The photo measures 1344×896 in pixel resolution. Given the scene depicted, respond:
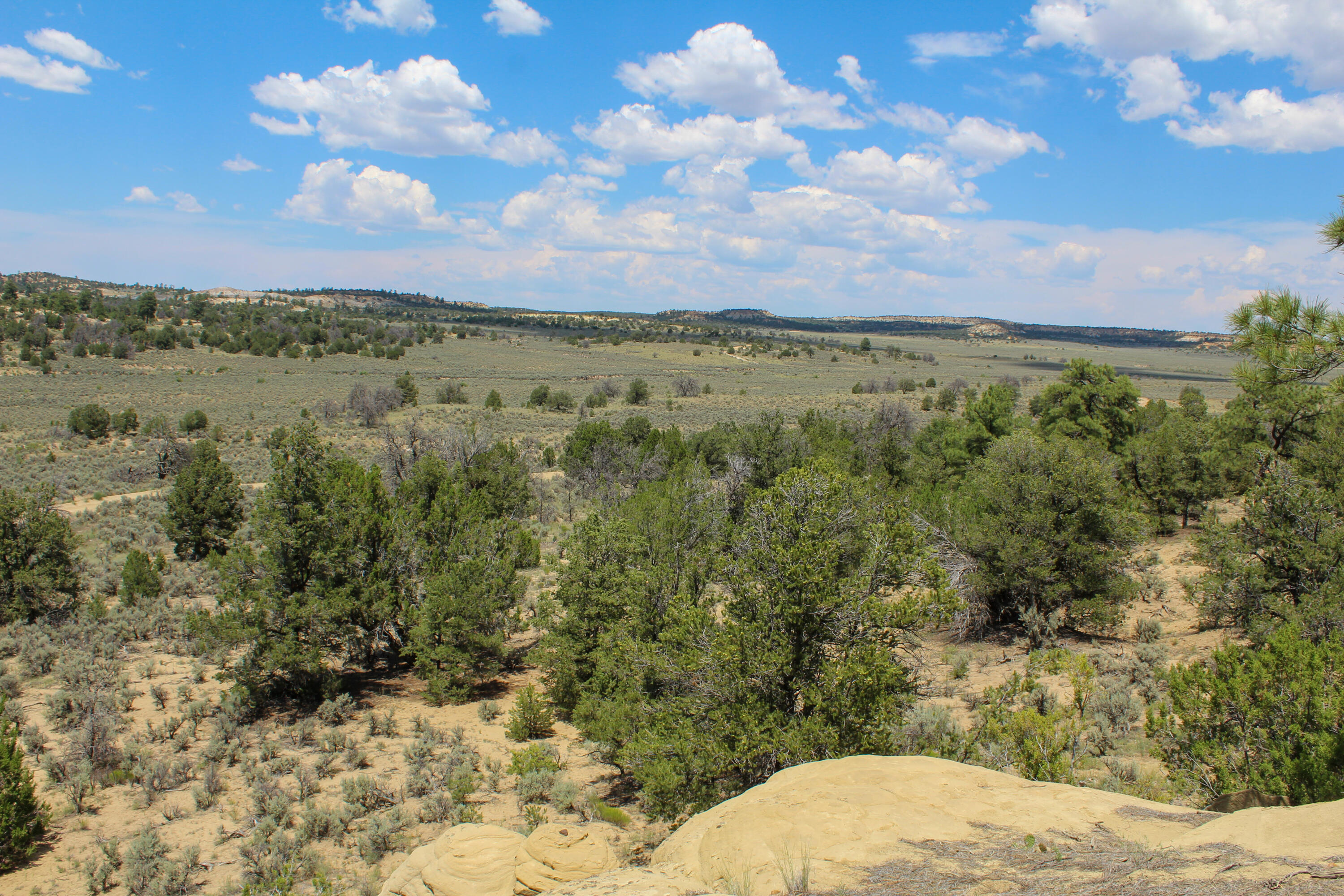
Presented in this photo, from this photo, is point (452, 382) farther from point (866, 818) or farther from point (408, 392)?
point (866, 818)

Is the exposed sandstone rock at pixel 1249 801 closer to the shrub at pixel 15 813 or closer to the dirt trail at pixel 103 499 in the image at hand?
the shrub at pixel 15 813

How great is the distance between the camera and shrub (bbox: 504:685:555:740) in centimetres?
1335

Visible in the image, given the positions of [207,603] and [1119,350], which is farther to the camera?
[1119,350]

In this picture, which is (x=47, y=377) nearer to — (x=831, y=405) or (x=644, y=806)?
(x=831, y=405)

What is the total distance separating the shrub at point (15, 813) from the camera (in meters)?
8.66

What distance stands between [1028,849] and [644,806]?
249 inches

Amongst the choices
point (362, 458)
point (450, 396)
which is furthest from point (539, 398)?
point (362, 458)

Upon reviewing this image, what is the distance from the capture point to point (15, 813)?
878 centimetres

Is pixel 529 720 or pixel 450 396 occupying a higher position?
pixel 450 396

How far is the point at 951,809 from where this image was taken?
20.9 ft

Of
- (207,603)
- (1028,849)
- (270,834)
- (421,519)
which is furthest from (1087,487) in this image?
(207,603)

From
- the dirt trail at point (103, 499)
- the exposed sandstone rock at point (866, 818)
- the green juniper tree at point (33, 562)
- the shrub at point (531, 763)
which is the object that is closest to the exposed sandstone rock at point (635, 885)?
the exposed sandstone rock at point (866, 818)

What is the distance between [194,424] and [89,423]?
481 centimetres

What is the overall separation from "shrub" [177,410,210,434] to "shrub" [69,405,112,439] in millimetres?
3568
